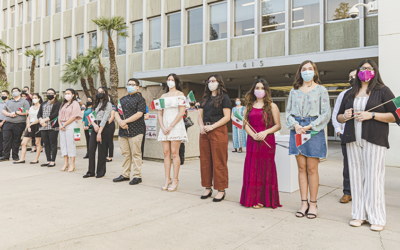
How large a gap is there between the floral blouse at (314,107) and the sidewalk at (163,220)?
4.12ft

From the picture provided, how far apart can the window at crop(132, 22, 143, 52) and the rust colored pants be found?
17.2 m

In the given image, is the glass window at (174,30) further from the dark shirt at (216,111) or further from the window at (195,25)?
the dark shirt at (216,111)

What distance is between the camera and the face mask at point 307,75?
169 inches

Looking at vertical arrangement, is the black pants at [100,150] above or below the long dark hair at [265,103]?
below

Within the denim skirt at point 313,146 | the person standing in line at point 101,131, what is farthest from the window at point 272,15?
the denim skirt at point 313,146

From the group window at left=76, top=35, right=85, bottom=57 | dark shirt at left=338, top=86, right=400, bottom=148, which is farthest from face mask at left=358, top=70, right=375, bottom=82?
window at left=76, top=35, right=85, bottom=57

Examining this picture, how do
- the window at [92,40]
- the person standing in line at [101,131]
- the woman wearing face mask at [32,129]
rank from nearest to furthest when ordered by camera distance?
the person standing in line at [101,131] → the woman wearing face mask at [32,129] → the window at [92,40]

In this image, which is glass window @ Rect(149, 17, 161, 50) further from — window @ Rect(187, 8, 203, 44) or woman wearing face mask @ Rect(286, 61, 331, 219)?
woman wearing face mask @ Rect(286, 61, 331, 219)

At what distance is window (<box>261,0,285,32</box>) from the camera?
15.7 metres

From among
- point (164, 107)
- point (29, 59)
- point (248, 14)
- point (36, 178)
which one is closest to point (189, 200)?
point (164, 107)

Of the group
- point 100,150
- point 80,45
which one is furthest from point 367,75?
point 80,45

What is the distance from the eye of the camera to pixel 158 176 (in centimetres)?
729

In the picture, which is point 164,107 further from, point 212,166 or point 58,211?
point 58,211

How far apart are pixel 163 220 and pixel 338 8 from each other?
13.5m
